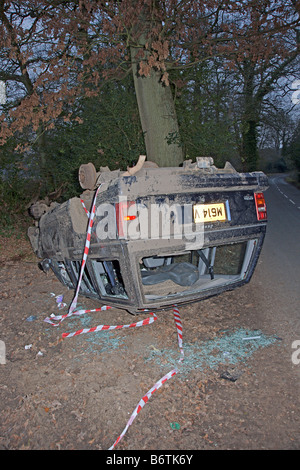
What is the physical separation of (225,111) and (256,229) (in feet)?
25.3

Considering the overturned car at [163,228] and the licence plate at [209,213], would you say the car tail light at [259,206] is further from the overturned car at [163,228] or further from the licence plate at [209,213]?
the licence plate at [209,213]

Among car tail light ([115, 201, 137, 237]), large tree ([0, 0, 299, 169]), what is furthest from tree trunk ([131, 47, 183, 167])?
car tail light ([115, 201, 137, 237])

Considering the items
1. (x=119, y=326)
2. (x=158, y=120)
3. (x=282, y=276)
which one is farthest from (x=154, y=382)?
(x=158, y=120)

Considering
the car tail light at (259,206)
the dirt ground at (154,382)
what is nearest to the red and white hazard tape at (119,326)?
the dirt ground at (154,382)

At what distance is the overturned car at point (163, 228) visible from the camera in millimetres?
3504

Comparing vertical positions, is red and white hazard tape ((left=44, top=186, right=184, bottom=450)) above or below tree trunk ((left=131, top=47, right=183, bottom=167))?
below

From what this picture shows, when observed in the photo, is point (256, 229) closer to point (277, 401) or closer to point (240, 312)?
point (240, 312)

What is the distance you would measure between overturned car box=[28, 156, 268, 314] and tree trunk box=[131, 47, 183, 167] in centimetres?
324

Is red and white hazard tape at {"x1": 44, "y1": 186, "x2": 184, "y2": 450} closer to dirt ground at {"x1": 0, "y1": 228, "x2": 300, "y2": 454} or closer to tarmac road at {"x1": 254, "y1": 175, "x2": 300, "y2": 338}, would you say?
dirt ground at {"x1": 0, "y1": 228, "x2": 300, "y2": 454}

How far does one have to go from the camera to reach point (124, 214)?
11.2 ft

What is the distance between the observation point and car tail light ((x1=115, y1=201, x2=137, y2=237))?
3418mm

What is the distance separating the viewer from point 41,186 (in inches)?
494
